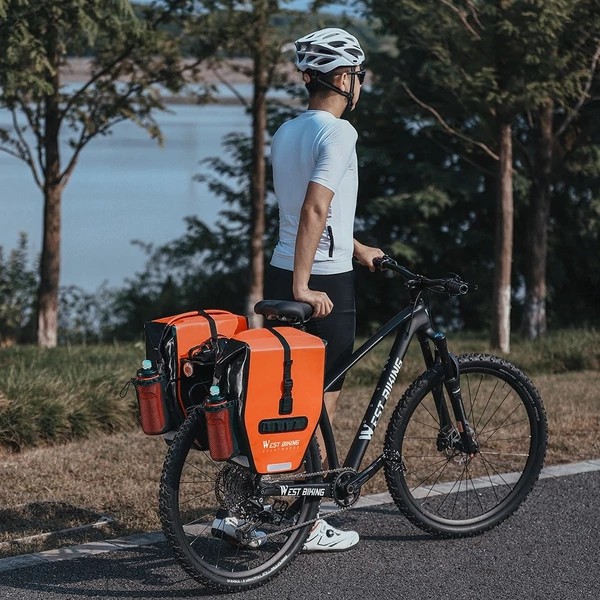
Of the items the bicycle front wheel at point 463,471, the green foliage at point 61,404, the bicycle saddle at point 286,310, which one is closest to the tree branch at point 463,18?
the green foliage at point 61,404

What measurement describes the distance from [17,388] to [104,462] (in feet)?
3.47

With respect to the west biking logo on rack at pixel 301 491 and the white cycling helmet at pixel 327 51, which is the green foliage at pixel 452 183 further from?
the west biking logo on rack at pixel 301 491

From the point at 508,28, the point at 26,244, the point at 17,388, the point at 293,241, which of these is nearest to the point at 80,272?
the point at 26,244

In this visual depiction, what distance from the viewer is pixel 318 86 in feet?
13.6

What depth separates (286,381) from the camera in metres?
3.83

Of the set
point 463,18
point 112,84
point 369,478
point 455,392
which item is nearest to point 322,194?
point 455,392

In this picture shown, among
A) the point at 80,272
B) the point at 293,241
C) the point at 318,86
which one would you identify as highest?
the point at 318,86

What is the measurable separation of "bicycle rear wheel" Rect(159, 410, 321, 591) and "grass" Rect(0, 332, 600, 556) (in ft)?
1.82

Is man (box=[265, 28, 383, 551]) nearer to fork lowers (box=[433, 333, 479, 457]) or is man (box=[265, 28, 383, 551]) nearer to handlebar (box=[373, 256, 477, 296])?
handlebar (box=[373, 256, 477, 296])

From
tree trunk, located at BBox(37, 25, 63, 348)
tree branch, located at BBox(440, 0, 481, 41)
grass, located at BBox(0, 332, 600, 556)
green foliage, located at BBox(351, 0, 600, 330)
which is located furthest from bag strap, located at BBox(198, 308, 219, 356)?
tree trunk, located at BBox(37, 25, 63, 348)

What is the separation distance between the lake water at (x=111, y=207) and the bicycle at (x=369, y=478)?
288 inches

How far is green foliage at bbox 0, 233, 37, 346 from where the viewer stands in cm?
1412

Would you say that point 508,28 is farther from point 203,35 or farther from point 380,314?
point 380,314

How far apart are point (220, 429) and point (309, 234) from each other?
0.79m
